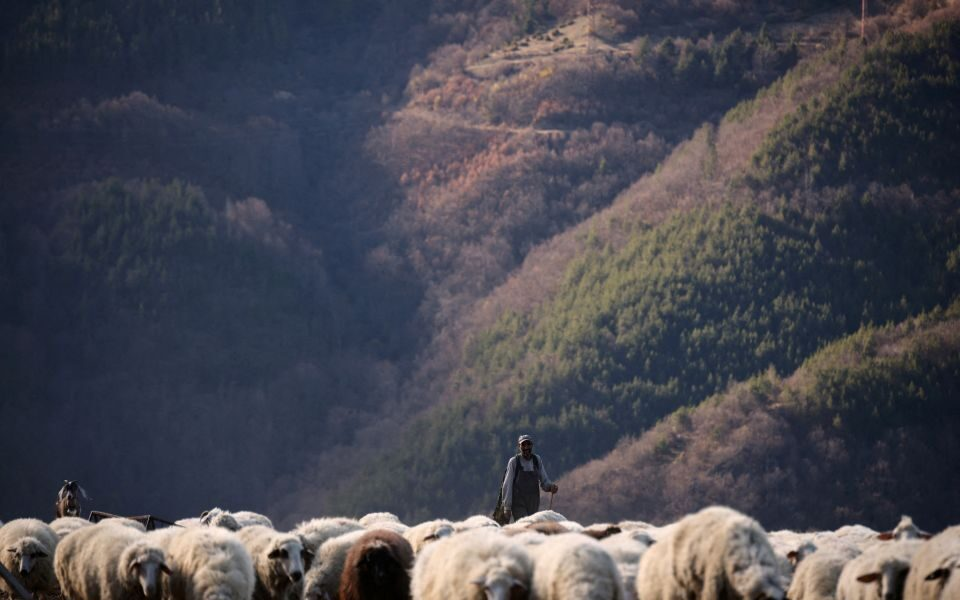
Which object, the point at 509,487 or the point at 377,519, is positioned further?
the point at 377,519

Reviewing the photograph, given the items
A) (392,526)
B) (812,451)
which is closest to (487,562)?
(392,526)

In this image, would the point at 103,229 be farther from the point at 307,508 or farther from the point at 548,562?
the point at 548,562

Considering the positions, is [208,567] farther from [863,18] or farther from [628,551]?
[863,18]

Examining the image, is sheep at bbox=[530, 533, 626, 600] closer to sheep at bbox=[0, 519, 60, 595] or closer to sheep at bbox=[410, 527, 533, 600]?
sheep at bbox=[410, 527, 533, 600]

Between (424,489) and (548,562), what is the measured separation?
6856 cm

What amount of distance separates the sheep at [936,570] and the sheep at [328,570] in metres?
7.76

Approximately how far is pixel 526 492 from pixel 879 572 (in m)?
10.1

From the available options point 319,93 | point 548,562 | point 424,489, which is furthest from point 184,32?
point 548,562

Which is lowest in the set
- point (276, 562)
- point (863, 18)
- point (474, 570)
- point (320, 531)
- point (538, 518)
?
point (863, 18)

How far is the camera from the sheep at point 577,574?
16.7 m

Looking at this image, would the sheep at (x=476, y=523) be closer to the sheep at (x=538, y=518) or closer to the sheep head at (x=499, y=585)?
the sheep at (x=538, y=518)

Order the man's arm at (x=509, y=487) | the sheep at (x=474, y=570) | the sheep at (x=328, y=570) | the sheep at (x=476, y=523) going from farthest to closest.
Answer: the man's arm at (x=509, y=487) → the sheep at (x=476, y=523) → the sheep at (x=328, y=570) → the sheep at (x=474, y=570)

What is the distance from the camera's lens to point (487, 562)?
17672 mm

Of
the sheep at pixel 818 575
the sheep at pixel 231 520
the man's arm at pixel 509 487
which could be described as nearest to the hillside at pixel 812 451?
the man's arm at pixel 509 487
